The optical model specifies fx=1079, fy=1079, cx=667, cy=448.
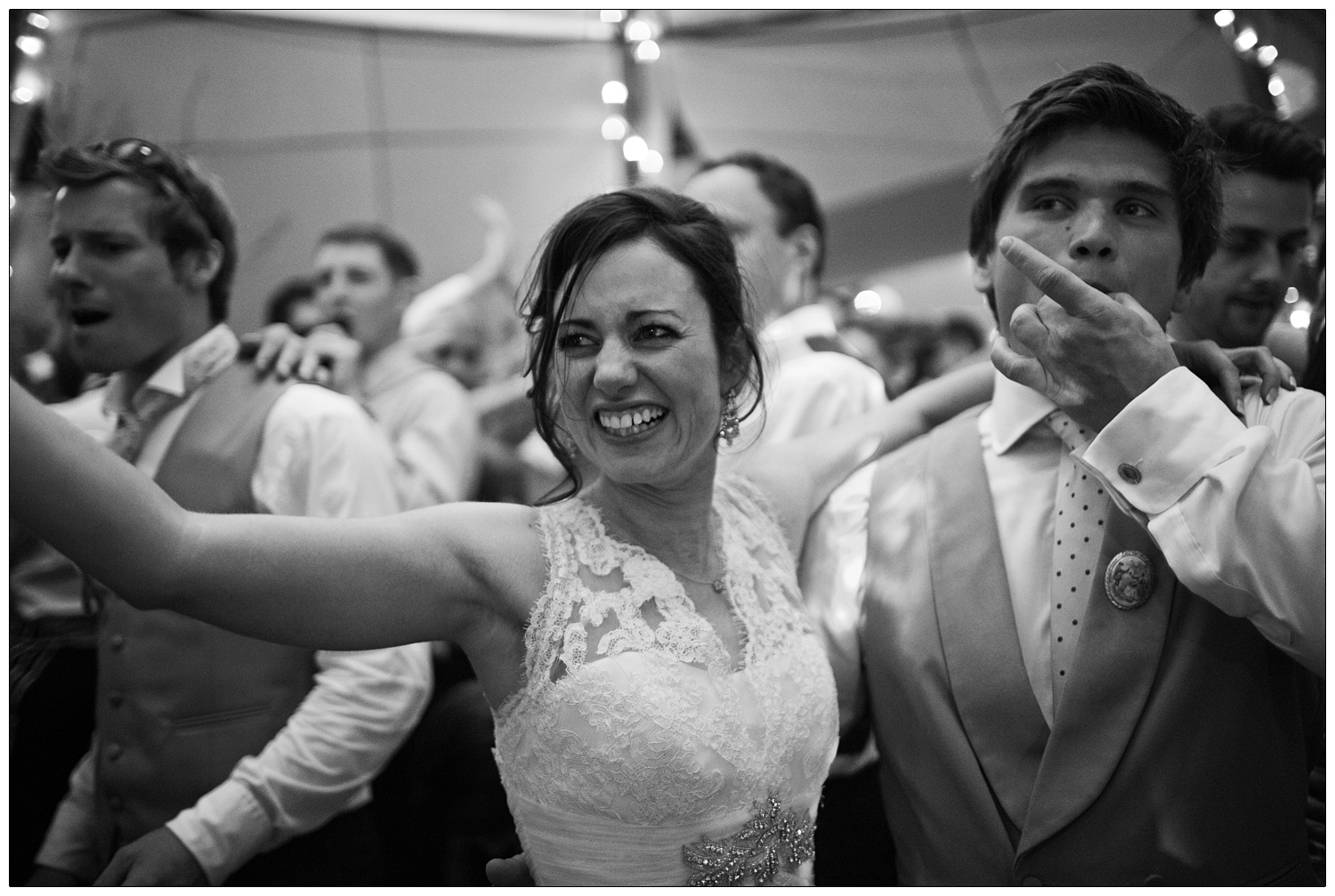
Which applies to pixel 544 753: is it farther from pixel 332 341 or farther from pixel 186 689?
pixel 332 341

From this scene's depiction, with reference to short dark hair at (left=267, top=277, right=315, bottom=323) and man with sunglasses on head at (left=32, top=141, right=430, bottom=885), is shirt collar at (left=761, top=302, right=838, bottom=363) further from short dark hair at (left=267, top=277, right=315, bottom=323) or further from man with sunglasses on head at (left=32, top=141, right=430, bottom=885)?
short dark hair at (left=267, top=277, right=315, bottom=323)

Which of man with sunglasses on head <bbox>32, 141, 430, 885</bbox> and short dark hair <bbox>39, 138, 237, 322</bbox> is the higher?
short dark hair <bbox>39, 138, 237, 322</bbox>

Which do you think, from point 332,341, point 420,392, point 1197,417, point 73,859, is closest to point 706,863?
point 1197,417

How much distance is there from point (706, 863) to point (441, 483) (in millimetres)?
2008

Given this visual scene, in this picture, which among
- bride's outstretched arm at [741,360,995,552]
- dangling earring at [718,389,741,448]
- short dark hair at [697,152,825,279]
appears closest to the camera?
dangling earring at [718,389,741,448]

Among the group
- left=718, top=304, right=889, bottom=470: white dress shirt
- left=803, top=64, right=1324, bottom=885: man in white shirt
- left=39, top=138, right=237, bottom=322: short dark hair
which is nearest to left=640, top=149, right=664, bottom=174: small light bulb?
left=718, top=304, right=889, bottom=470: white dress shirt

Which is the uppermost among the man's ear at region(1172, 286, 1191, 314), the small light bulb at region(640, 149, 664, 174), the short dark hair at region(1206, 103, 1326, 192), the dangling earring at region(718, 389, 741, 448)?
the small light bulb at region(640, 149, 664, 174)

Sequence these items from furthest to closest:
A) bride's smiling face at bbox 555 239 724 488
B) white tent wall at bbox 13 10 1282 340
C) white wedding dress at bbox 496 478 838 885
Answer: white tent wall at bbox 13 10 1282 340 < bride's smiling face at bbox 555 239 724 488 < white wedding dress at bbox 496 478 838 885

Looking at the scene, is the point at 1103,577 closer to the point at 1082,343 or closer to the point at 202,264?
the point at 1082,343

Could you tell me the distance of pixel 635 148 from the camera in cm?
600

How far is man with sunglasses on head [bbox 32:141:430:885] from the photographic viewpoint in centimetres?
183

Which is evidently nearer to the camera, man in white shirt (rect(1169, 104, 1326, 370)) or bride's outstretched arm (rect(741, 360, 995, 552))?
bride's outstretched arm (rect(741, 360, 995, 552))

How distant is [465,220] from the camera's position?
6090 millimetres

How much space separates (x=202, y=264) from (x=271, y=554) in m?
1.19
